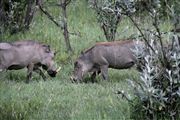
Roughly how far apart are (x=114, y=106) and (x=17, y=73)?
3.96 metres

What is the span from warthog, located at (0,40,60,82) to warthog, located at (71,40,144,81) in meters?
0.65

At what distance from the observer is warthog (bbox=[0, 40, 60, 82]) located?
34.3ft

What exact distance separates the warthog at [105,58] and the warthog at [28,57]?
25.6 inches

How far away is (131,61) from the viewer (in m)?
10.9

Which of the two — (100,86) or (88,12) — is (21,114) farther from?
(88,12)

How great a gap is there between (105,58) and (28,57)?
153 cm

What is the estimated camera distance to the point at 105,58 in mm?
10953

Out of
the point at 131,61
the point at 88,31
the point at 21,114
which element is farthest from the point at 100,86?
the point at 88,31

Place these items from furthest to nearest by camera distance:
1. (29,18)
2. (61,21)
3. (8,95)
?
(29,18) < (61,21) < (8,95)

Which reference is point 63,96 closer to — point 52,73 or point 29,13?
point 52,73

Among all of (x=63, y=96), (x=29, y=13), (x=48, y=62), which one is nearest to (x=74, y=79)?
(x=48, y=62)

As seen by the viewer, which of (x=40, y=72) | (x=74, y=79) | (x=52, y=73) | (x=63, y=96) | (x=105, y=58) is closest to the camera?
(x=63, y=96)

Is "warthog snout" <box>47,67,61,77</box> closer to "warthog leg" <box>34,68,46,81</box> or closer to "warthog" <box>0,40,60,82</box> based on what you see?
"warthog" <box>0,40,60,82</box>

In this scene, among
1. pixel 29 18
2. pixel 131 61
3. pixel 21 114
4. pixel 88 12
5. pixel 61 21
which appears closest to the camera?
pixel 21 114
